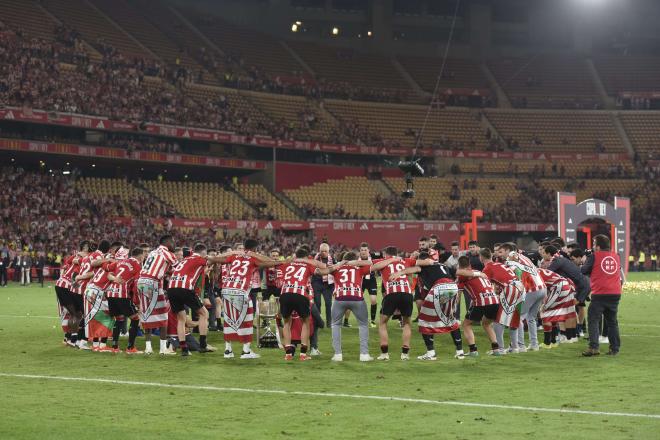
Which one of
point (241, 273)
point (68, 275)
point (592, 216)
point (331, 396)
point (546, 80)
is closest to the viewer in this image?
point (331, 396)

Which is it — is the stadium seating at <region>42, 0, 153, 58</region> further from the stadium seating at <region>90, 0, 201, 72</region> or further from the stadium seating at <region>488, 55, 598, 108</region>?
the stadium seating at <region>488, 55, 598, 108</region>

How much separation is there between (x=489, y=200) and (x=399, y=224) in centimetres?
854

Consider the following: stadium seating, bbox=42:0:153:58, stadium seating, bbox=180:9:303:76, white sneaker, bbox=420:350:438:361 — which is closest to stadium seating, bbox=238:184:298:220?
stadium seating, bbox=42:0:153:58

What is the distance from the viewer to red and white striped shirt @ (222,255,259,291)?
56.6 feet

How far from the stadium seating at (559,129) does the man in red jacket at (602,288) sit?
56.6m

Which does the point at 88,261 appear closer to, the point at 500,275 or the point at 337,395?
the point at 337,395

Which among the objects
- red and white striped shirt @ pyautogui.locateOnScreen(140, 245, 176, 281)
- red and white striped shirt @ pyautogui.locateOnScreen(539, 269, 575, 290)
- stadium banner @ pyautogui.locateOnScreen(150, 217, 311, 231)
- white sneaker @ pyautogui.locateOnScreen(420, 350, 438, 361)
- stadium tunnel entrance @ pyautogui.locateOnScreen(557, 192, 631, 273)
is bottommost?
white sneaker @ pyautogui.locateOnScreen(420, 350, 438, 361)

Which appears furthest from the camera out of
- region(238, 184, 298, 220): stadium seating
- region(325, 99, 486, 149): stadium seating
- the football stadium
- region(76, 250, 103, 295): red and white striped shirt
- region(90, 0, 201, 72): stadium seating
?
region(325, 99, 486, 149): stadium seating

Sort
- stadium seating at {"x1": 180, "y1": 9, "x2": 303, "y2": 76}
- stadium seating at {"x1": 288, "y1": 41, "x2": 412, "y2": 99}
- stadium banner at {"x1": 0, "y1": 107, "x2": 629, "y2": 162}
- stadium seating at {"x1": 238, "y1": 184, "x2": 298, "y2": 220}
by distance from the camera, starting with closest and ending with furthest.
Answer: stadium banner at {"x1": 0, "y1": 107, "x2": 629, "y2": 162}, stadium seating at {"x1": 238, "y1": 184, "x2": 298, "y2": 220}, stadium seating at {"x1": 180, "y1": 9, "x2": 303, "y2": 76}, stadium seating at {"x1": 288, "y1": 41, "x2": 412, "y2": 99}

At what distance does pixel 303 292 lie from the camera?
16938 millimetres

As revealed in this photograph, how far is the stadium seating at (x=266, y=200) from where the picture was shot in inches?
2384

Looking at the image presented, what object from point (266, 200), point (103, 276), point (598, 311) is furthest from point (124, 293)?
point (266, 200)

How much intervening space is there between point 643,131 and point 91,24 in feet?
147

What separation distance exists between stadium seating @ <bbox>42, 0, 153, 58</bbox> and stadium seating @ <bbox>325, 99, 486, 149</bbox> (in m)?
16.1
